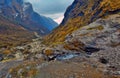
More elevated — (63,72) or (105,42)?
(105,42)

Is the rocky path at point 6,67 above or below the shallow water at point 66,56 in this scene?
below

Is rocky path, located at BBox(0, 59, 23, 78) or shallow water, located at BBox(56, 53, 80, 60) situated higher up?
shallow water, located at BBox(56, 53, 80, 60)

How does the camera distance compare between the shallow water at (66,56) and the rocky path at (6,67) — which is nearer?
the shallow water at (66,56)

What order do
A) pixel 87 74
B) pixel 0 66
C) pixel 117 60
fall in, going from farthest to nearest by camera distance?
1. pixel 0 66
2. pixel 117 60
3. pixel 87 74

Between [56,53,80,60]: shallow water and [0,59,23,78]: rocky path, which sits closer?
[56,53,80,60]: shallow water

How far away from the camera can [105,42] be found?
142 feet

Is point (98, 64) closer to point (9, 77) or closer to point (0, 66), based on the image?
point (9, 77)

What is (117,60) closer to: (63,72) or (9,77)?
(63,72)

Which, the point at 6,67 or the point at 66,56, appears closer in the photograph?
the point at 66,56

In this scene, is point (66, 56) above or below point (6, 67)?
above

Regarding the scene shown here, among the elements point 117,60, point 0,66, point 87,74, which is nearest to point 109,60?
point 117,60

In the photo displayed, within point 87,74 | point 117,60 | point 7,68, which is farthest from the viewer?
point 7,68

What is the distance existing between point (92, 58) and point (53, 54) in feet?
19.4

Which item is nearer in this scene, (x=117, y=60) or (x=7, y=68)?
(x=117, y=60)
